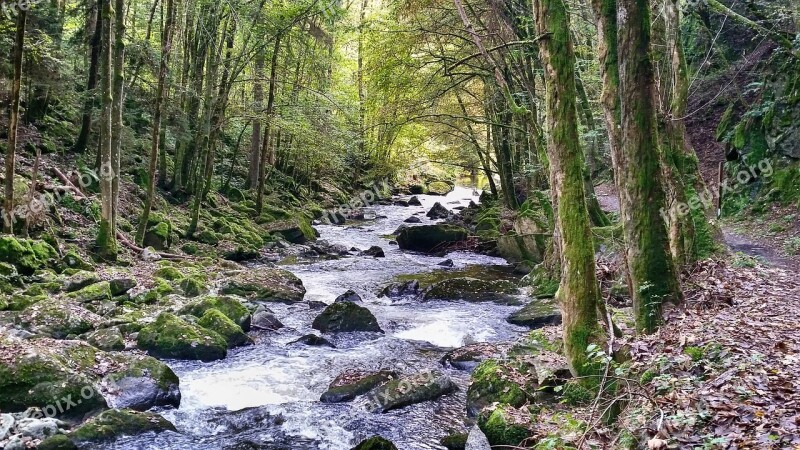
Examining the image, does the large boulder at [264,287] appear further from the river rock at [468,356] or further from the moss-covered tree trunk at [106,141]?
the river rock at [468,356]

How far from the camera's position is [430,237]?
20.9 meters

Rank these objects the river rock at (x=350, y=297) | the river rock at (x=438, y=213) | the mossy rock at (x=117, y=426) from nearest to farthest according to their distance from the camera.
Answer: the mossy rock at (x=117, y=426)
the river rock at (x=350, y=297)
the river rock at (x=438, y=213)

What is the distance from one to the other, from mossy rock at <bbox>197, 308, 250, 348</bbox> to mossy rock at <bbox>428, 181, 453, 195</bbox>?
40.4 m

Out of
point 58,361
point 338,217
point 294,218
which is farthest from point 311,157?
point 58,361

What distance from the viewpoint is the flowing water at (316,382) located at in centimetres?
671

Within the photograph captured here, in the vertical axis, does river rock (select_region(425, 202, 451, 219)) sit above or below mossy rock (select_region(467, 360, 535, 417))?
above

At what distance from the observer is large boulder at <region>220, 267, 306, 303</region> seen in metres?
12.9

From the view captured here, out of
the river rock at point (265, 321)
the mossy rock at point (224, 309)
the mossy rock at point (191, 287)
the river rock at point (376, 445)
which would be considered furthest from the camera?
the mossy rock at point (191, 287)

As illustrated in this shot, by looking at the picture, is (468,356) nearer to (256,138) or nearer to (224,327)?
(224,327)

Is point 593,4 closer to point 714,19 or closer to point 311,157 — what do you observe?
point 714,19

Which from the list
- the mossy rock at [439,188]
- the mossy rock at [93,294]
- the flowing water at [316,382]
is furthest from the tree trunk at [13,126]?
the mossy rock at [439,188]

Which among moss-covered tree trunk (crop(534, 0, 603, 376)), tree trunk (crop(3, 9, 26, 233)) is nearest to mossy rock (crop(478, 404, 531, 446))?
moss-covered tree trunk (crop(534, 0, 603, 376))

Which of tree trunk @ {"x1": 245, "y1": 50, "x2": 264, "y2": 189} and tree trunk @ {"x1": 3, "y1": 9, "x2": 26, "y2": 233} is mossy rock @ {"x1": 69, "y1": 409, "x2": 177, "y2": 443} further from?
tree trunk @ {"x1": 245, "y1": 50, "x2": 264, "y2": 189}

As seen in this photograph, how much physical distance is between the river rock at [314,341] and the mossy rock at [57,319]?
3.41 meters
